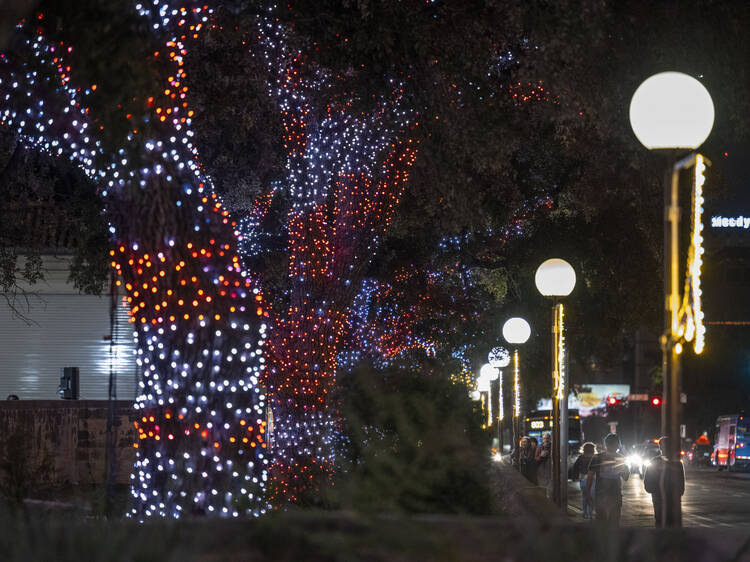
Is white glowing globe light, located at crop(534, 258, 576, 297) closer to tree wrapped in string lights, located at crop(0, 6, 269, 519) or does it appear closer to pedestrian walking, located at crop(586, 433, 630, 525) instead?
pedestrian walking, located at crop(586, 433, 630, 525)

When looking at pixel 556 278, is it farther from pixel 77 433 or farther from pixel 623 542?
pixel 77 433

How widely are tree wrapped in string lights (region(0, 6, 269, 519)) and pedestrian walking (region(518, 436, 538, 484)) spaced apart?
1547 cm

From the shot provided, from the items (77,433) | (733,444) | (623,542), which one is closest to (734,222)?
(733,444)

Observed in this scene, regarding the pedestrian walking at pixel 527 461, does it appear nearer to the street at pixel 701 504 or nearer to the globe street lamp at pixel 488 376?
the street at pixel 701 504

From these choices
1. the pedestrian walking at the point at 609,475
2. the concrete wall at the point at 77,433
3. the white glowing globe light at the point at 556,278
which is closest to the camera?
the white glowing globe light at the point at 556,278

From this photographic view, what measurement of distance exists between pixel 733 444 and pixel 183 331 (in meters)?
40.6

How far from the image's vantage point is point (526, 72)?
38.1 feet

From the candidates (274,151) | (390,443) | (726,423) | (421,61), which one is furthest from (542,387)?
(390,443)

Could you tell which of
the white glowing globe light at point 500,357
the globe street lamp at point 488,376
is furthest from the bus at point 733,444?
the white glowing globe light at point 500,357

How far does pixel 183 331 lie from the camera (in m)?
9.54

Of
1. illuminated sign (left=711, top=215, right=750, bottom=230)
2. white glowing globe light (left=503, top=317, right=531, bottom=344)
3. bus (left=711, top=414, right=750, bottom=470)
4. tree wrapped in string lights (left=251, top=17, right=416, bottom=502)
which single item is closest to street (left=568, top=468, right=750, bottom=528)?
white glowing globe light (left=503, top=317, right=531, bottom=344)

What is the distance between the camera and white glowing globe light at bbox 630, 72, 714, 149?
7.37 meters

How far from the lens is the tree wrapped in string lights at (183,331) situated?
9469mm

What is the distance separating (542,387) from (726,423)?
10.7 meters
